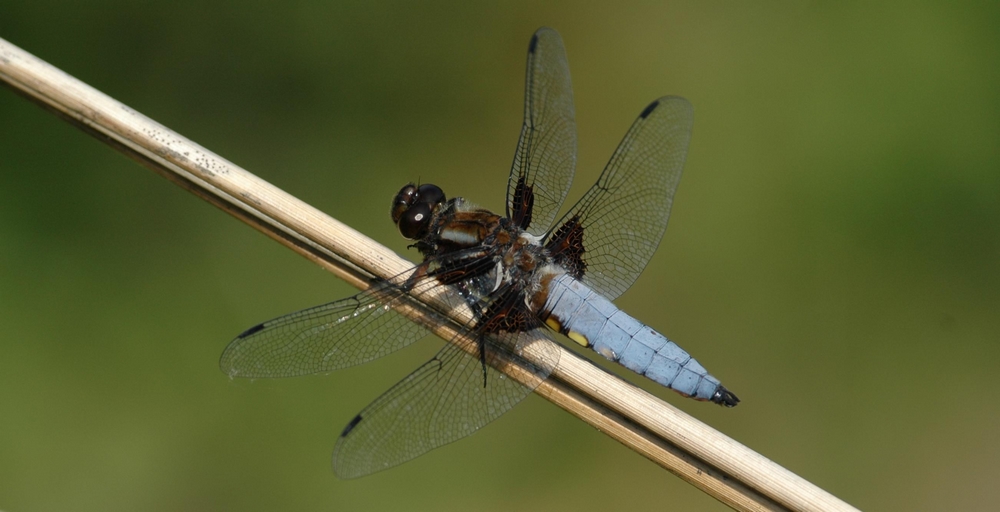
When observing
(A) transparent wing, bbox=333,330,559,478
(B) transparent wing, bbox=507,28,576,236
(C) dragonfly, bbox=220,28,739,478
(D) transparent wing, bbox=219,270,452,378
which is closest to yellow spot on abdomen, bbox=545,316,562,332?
(C) dragonfly, bbox=220,28,739,478

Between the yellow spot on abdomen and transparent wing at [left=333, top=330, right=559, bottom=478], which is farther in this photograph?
the yellow spot on abdomen

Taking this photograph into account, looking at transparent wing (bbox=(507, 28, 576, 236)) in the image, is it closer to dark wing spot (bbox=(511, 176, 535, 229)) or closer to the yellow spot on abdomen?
dark wing spot (bbox=(511, 176, 535, 229))

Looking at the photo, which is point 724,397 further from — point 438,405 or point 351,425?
point 351,425

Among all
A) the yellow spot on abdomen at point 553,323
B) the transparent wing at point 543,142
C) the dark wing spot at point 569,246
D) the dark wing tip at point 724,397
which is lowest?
the dark wing tip at point 724,397

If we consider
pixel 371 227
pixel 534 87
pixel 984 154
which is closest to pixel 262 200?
pixel 534 87

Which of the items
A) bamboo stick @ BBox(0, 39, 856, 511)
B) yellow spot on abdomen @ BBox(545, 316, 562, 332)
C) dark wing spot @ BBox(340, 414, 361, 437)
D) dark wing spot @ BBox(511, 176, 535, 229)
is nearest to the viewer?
bamboo stick @ BBox(0, 39, 856, 511)

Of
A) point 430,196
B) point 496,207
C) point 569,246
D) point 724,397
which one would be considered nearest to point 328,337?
point 430,196

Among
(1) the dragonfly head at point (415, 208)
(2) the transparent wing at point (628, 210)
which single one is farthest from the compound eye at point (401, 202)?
(2) the transparent wing at point (628, 210)

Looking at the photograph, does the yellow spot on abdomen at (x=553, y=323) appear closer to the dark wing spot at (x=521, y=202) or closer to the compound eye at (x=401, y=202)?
the dark wing spot at (x=521, y=202)
